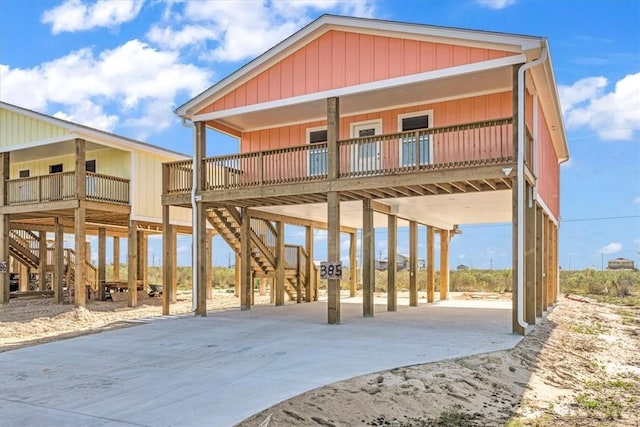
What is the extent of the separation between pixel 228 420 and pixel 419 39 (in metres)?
10.3

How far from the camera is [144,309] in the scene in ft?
68.7

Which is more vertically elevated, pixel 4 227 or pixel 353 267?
pixel 4 227

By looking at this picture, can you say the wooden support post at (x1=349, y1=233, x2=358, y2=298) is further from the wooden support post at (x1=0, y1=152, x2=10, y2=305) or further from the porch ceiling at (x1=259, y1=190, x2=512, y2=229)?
the wooden support post at (x1=0, y1=152, x2=10, y2=305)

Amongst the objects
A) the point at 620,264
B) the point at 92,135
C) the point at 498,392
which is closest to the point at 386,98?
the point at 498,392

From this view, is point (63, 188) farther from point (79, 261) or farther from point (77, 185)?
point (79, 261)

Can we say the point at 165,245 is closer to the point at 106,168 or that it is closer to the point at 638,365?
the point at 106,168

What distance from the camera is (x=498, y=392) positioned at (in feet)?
28.1

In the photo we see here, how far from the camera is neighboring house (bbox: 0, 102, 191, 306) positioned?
1997cm

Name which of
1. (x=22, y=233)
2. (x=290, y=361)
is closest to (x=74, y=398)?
(x=290, y=361)

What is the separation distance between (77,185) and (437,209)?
471 inches

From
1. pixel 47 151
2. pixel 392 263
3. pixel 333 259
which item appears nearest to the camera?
pixel 333 259

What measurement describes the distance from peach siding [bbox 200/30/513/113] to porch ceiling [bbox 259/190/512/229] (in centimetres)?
380

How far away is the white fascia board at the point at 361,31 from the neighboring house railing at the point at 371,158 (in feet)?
5.38

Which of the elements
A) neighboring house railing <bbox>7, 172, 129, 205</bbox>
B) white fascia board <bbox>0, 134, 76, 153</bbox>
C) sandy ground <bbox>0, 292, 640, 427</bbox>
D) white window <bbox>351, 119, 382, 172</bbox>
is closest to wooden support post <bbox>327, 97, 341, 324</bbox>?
white window <bbox>351, 119, 382, 172</bbox>
